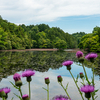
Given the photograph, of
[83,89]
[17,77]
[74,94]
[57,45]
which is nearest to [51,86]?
[74,94]

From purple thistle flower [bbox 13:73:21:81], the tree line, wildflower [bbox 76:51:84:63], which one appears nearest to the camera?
purple thistle flower [bbox 13:73:21:81]

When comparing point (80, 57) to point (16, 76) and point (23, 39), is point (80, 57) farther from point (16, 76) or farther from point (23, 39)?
point (23, 39)

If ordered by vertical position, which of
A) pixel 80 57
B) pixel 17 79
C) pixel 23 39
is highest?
pixel 23 39

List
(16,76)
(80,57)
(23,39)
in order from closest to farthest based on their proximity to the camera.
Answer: (16,76) < (80,57) < (23,39)

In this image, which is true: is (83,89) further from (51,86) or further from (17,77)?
(51,86)

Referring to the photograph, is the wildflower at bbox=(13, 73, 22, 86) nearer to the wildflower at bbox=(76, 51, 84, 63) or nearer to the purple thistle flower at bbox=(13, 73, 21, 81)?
the purple thistle flower at bbox=(13, 73, 21, 81)

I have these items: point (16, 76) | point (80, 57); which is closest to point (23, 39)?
point (80, 57)

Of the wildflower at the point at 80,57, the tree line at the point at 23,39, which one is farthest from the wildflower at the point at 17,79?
the tree line at the point at 23,39

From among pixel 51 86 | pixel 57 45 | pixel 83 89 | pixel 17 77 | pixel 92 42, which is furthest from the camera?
pixel 57 45

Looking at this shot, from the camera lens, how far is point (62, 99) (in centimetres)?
139

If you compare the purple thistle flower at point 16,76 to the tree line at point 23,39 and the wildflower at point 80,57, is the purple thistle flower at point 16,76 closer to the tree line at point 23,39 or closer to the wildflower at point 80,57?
the wildflower at point 80,57

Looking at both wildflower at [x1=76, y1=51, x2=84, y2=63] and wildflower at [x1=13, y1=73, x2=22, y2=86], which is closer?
wildflower at [x1=13, y1=73, x2=22, y2=86]

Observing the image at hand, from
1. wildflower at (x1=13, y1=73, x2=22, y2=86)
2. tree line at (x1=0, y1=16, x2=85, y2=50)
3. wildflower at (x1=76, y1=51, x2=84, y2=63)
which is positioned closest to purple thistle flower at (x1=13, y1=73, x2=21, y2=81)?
wildflower at (x1=13, y1=73, x2=22, y2=86)

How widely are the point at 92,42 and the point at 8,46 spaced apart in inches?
1316
